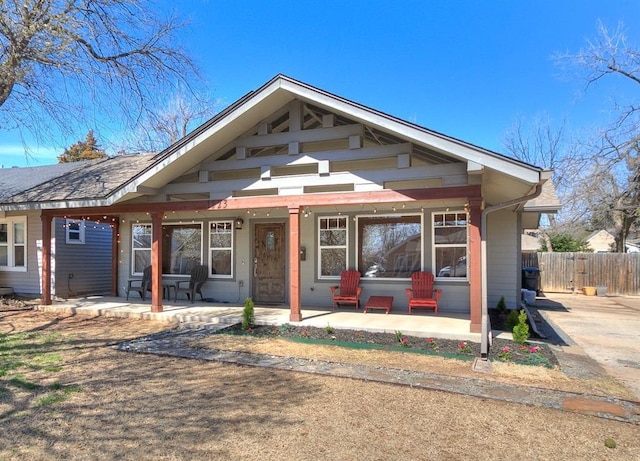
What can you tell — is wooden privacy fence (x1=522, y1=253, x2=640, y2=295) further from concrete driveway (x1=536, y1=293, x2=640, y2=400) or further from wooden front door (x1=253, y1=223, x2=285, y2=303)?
wooden front door (x1=253, y1=223, x2=285, y2=303)

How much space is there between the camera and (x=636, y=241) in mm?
36938

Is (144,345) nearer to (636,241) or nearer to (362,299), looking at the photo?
(362,299)

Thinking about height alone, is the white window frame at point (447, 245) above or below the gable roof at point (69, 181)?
below

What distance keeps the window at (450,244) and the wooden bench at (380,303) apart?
3.97 feet

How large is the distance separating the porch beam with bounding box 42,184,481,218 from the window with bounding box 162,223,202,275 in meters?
1.96

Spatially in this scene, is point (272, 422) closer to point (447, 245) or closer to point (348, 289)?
point (348, 289)

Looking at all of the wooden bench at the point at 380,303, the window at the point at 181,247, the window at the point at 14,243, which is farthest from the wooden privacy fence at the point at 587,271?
the window at the point at 14,243

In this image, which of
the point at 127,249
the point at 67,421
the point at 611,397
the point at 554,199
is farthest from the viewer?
the point at 127,249

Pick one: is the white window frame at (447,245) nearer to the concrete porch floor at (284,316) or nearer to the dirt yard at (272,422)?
the concrete porch floor at (284,316)

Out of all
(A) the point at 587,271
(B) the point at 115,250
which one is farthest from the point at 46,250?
(A) the point at 587,271

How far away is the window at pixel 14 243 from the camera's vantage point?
39.1ft

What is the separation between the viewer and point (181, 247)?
1079 cm

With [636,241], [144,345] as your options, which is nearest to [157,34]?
[144,345]

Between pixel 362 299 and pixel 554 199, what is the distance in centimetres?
468
